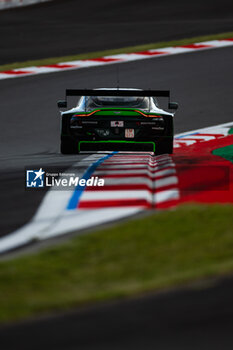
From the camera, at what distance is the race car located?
1169 cm

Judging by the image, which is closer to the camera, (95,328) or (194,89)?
(95,328)

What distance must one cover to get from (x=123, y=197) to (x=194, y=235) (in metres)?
1.87

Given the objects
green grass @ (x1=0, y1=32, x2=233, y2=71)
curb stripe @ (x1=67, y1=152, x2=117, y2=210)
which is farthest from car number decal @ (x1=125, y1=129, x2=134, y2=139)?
green grass @ (x1=0, y1=32, x2=233, y2=71)

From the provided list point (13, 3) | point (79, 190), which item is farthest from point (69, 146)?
point (13, 3)

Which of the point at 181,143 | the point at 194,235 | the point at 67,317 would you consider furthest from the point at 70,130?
the point at 67,317

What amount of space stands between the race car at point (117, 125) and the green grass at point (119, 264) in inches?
167

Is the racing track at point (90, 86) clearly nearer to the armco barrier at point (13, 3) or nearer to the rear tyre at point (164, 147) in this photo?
the rear tyre at point (164, 147)

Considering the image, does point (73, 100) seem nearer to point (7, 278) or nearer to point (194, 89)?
point (194, 89)

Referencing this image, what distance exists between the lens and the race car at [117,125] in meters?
11.7

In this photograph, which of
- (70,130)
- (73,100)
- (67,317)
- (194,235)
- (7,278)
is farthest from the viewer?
(73,100)

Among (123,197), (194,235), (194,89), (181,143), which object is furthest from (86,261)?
(194,89)

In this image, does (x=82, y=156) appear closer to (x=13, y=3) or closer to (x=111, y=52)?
(x=111, y=52)

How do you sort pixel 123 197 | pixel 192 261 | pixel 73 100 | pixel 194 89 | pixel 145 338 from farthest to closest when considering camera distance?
1. pixel 194 89
2. pixel 73 100
3. pixel 123 197
4. pixel 192 261
5. pixel 145 338

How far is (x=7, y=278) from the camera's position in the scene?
5.82 m
